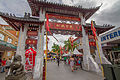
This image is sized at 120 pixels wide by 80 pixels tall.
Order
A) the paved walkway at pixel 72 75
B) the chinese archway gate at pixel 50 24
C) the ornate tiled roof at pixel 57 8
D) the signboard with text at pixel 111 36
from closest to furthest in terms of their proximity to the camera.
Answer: the paved walkway at pixel 72 75, the chinese archway gate at pixel 50 24, the ornate tiled roof at pixel 57 8, the signboard with text at pixel 111 36

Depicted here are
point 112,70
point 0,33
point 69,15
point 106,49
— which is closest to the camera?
point 112,70

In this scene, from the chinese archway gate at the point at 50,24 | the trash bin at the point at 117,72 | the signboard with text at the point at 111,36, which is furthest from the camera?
the signboard with text at the point at 111,36

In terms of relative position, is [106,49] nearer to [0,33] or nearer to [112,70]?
[112,70]

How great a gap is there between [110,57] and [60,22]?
17.2 metres

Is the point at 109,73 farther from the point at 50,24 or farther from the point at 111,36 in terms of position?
the point at 111,36

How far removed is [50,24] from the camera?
8.65 m

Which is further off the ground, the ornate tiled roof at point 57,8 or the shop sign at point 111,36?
the ornate tiled roof at point 57,8

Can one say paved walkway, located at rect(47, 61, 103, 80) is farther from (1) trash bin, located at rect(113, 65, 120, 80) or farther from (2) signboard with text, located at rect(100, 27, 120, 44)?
(2) signboard with text, located at rect(100, 27, 120, 44)

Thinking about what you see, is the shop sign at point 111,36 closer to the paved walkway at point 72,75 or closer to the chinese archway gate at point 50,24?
the chinese archway gate at point 50,24

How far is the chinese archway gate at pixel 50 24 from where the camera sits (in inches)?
287

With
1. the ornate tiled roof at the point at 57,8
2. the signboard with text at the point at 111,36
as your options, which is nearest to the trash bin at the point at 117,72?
the ornate tiled roof at the point at 57,8

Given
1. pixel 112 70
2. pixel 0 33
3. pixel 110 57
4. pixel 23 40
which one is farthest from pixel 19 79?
pixel 110 57

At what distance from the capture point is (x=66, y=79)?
18.1ft

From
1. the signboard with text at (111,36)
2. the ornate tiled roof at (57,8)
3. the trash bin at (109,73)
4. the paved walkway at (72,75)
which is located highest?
the ornate tiled roof at (57,8)
